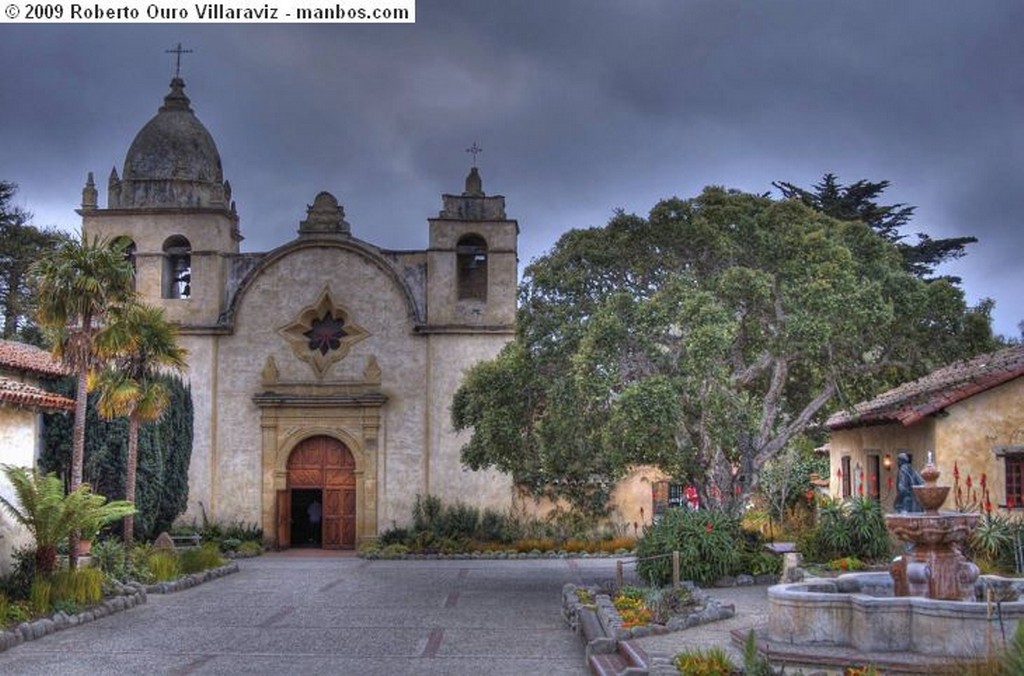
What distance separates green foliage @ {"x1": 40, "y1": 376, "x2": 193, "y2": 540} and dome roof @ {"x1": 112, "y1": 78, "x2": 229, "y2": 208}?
638 cm

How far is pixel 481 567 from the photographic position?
29.7 metres

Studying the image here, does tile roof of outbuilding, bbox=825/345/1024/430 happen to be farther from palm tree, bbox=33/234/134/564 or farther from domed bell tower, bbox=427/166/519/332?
palm tree, bbox=33/234/134/564

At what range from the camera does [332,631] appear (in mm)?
17891

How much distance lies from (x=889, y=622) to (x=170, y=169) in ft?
92.6

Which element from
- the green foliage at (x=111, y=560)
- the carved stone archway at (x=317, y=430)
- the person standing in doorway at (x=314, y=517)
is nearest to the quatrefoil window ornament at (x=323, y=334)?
the carved stone archway at (x=317, y=430)

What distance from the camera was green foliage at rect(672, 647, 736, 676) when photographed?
1173cm

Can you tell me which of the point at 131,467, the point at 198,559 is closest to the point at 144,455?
the point at 131,467

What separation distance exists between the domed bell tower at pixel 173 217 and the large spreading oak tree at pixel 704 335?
1400 centimetres

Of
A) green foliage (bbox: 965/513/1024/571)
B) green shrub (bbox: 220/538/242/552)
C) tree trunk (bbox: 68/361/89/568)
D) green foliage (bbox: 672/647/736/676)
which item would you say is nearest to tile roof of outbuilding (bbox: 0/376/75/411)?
tree trunk (bbox: 68/361/89/568)

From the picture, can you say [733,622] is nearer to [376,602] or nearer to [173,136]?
[376,602]

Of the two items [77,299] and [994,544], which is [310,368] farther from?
[994,544]

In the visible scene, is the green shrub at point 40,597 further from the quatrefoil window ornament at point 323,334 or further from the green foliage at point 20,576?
the quatrefoil window ornament at point 323,334

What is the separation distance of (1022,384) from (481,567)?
44.7ft

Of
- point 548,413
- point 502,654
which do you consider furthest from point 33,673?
point 548,413
